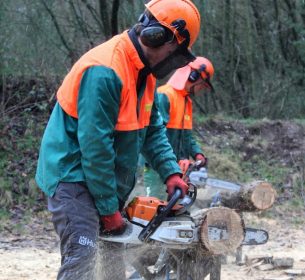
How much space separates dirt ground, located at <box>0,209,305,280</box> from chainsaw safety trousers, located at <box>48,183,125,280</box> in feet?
8.20

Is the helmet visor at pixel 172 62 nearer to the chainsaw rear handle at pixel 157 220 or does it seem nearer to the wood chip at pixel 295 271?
the chainsaw rear handle at pixel 157 220

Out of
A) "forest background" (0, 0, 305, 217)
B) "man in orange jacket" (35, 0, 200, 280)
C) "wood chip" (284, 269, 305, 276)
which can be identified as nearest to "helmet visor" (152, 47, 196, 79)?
"man in orange jacket" (35, 0, 200, 280)

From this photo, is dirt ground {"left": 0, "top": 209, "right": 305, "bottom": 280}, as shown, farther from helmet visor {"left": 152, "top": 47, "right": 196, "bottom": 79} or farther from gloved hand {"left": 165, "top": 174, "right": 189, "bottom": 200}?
helmet visor {"left": 152, "top": 47, "right": 196, "bottom": 79}

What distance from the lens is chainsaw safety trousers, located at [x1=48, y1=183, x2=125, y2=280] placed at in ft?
9.26

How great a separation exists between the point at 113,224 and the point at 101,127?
0.55 metres

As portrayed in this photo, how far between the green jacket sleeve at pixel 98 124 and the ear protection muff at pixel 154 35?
27 centimetres

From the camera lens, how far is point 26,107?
30.3ft

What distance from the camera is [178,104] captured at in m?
5.48

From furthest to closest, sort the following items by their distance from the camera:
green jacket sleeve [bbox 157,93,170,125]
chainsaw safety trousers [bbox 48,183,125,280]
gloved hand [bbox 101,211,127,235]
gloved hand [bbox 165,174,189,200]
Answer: green jacket sleeve [bbox 157,93,170,125] → gloved hand [bbox 165,174,189,200] → gloved hand [bbox 101,211,127,235] → chainsaw safety trousers [bbox 48,183,125,280]

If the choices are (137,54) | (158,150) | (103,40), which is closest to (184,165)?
(158,150)

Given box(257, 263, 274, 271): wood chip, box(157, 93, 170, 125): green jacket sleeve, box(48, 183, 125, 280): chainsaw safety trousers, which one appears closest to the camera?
box(48, 183, 125, 280): chainsaw safety trousers

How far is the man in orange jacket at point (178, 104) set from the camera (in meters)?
5.36

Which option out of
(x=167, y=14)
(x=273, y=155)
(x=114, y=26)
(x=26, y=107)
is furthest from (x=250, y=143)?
(x=167, y=14)

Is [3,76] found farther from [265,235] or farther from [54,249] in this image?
[265,235]
